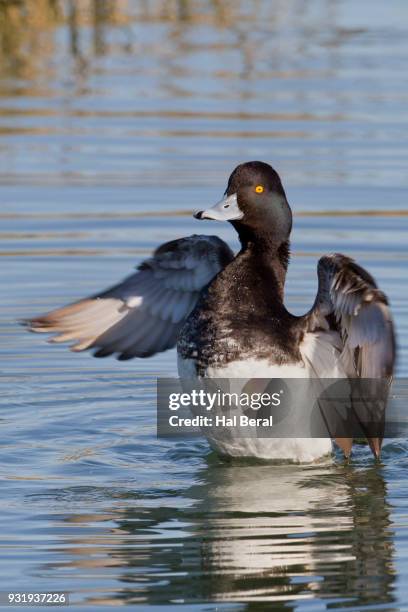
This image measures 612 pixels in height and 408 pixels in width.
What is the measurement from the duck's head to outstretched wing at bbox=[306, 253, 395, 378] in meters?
0.67

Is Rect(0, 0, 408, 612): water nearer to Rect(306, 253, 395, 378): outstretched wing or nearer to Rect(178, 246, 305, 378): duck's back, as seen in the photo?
Rect(178, 246, 305, 378): duck's back

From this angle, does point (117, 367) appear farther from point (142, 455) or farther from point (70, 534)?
point (70, 534)

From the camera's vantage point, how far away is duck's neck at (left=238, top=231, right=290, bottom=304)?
7.84 m

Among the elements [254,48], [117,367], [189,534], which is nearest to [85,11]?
[254,48]

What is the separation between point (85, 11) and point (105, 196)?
749 cm

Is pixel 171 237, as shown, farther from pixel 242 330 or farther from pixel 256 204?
pixel 242 330

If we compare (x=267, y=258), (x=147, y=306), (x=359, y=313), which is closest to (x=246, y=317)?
(x=267, y=258)

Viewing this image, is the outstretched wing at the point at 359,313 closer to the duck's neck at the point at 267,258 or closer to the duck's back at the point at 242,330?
the duck's back at the point at 242,330

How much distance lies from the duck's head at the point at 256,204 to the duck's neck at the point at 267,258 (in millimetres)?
19

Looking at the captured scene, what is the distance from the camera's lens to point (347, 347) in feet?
24.4

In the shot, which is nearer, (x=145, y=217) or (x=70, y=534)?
(x=70, y=534)

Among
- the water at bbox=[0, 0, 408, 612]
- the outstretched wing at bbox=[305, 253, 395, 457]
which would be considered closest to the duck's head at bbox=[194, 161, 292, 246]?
the outstretched wing at bbox=[305, 253, 395, 457]

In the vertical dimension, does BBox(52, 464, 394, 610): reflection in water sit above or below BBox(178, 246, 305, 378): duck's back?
below

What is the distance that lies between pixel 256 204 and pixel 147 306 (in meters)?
1.04
